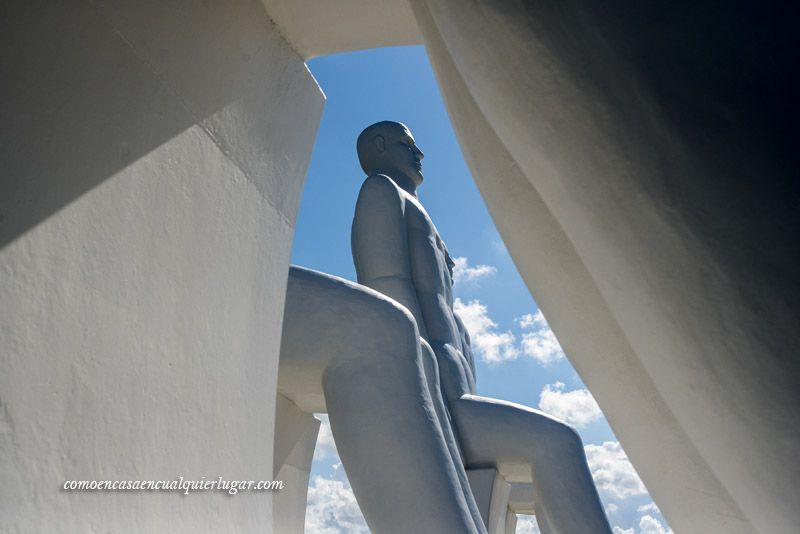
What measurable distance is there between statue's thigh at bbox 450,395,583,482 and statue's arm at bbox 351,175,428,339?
26.8 inches

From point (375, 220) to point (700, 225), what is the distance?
3.98 meters

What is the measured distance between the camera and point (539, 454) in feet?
12.8

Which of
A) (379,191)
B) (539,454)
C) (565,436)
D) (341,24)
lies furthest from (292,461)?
(379,191)

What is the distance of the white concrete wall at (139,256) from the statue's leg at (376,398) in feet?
2.34

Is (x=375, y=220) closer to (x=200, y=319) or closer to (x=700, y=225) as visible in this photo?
(x=200, y=319)

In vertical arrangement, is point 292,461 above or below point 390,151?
below

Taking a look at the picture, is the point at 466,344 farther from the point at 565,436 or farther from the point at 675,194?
the point at 675,194

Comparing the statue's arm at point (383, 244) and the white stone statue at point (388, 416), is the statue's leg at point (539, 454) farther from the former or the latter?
the statue's arm at point (383, 244)

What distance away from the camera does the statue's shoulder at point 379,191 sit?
184 inches

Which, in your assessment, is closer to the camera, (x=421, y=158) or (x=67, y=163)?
(x=67, y=163)

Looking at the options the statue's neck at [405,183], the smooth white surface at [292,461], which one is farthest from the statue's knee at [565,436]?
the statue's neck at [405,183]

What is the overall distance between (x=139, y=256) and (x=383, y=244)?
3459mm

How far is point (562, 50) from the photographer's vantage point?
765 millimetres

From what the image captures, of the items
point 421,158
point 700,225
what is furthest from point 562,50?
point 421,158
